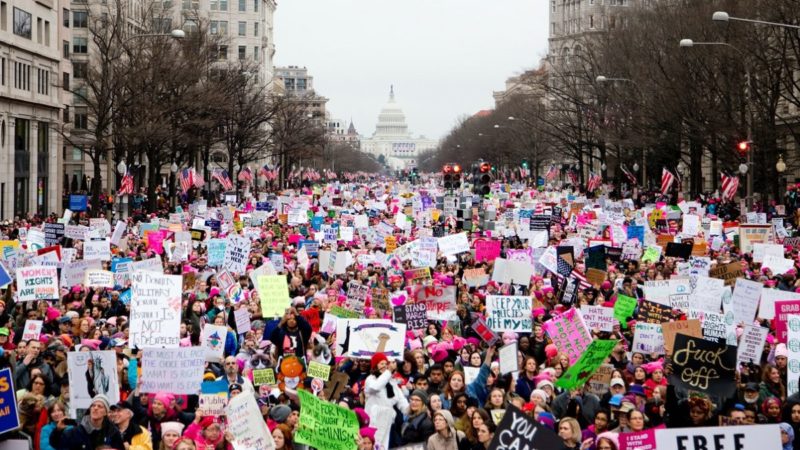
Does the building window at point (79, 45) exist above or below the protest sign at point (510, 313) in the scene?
above

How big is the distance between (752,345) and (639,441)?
5.19 m

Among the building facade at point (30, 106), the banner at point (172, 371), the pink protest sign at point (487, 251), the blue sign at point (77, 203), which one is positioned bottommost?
the banner at point (172, 371)

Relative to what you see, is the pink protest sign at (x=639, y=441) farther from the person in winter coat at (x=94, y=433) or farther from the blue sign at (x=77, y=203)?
the blue sign at (x=77, y=203)

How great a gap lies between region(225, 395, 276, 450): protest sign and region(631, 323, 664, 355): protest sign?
617 centimetres

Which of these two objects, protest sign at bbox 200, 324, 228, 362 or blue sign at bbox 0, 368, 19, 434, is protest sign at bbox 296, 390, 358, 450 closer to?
blue sign at bbox 0, 368, 19, 434

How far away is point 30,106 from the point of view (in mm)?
57562

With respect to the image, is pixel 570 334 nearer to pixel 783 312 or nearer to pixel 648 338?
pixel 648 338

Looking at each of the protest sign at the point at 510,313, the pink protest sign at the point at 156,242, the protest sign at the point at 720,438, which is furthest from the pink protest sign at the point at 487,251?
the protest sign at the point at 720,438

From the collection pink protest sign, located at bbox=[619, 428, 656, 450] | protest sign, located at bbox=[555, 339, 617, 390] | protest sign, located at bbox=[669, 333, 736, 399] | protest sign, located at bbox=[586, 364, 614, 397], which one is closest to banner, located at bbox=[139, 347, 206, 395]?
protest sign, located at bbox=[555, 339, 617, 390]

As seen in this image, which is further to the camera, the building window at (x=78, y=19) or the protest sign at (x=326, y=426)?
the building window at (x=78, y=19)

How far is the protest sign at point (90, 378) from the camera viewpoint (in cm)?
1254

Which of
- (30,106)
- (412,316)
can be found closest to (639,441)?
(412,316)

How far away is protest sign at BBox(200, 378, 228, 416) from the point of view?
12438 millimetres

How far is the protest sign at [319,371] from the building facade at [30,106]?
137ft
